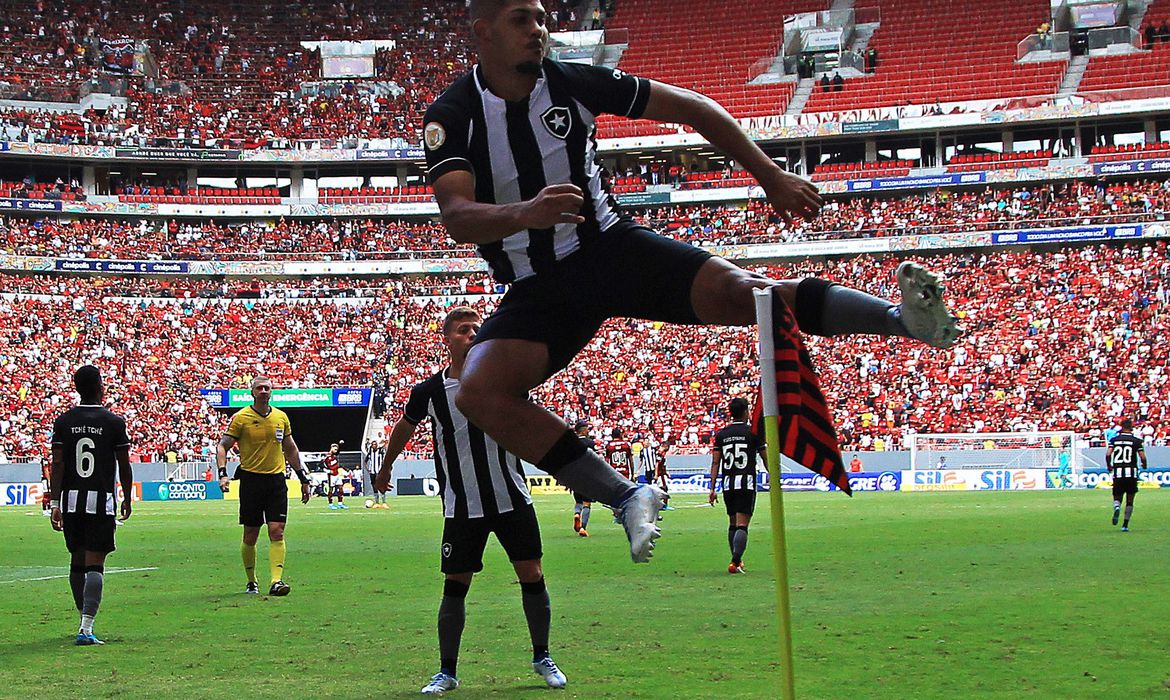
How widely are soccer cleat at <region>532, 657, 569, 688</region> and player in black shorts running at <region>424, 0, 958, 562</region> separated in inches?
123

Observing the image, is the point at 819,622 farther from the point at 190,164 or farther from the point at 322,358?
the point at 190,164

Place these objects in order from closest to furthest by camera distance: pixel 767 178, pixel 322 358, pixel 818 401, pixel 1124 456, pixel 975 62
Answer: pixel 818 401 < pixel 767 178 < pixel 1124 456 < pixel 322 358 < pixel 975 62

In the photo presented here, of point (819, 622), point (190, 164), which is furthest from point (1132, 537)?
point (190, 164)

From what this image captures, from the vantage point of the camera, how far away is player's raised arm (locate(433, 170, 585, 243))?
484 centimetres

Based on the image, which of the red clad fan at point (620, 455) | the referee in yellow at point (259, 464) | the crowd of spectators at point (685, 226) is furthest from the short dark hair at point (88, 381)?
the crowd of spectators at point (685, 226)

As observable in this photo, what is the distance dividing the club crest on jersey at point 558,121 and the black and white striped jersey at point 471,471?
12.4 ft

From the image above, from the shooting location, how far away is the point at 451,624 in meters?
8.76

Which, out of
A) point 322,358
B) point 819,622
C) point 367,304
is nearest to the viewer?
point 819,622

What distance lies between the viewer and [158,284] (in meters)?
59.6

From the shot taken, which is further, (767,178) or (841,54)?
(841,54)

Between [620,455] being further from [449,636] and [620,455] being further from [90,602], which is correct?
[449,636]

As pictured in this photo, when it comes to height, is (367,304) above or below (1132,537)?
above

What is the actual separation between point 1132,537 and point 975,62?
4648 cm

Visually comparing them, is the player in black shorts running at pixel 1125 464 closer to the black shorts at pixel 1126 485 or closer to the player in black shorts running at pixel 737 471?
the black shorts at pixel 1126 485
